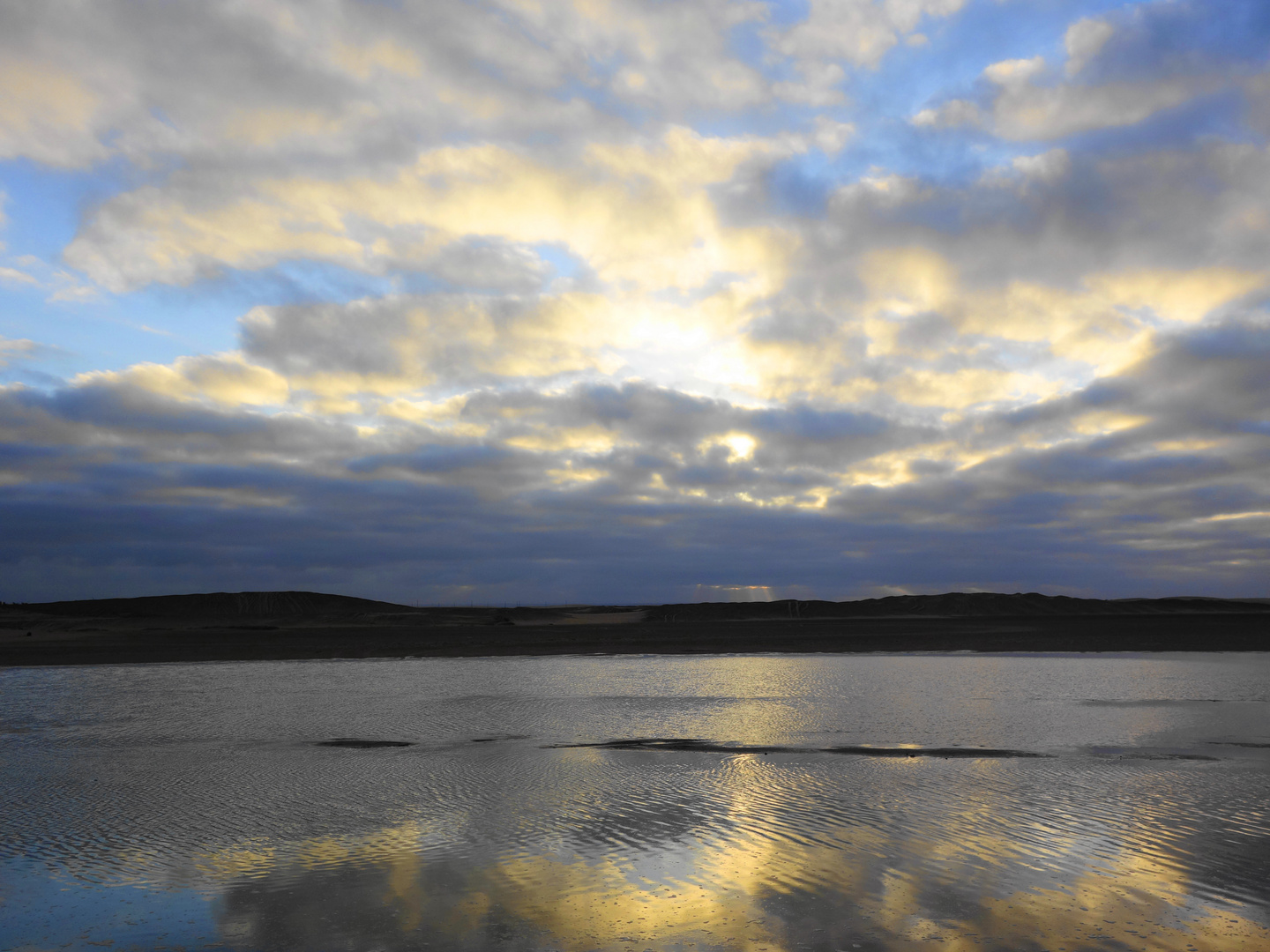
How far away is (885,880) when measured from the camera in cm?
700

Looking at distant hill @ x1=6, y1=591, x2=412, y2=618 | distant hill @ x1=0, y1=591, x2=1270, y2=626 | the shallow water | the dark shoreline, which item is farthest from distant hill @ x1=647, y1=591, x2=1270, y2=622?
the shallow water

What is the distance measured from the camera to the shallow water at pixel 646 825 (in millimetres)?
6148

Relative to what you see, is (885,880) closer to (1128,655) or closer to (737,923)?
(737,923)

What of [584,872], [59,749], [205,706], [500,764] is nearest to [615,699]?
[500,764]

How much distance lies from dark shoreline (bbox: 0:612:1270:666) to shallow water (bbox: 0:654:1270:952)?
18400 millimetres

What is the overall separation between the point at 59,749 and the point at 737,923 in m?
13.8

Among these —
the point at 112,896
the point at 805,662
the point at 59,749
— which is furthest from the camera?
the point at 805,662

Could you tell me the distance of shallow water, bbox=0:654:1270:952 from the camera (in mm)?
6148

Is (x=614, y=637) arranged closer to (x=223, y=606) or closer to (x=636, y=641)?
(x=636, y=641)

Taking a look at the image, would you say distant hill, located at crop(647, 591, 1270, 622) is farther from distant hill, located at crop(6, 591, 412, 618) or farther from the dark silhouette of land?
distant hill, located at crop(6, 591, 412, 618)

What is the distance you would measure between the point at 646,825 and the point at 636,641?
36.2m

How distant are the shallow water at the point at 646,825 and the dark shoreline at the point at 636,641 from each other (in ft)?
60.4

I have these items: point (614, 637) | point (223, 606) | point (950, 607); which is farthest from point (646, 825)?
point (223, 606)

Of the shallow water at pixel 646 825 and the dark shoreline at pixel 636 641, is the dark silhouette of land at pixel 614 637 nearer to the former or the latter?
the dark shoreline at pixel 636 641
